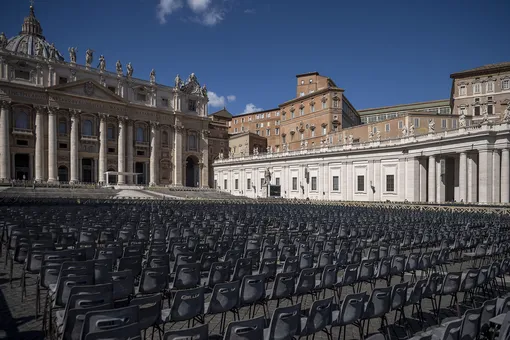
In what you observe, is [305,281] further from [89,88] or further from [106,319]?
[89,88]

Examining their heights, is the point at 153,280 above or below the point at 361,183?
below

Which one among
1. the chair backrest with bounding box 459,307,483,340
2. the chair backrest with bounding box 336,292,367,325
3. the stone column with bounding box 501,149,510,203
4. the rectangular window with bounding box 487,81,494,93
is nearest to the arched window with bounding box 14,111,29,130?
the chair backrest with bounding box 336,292,367,325

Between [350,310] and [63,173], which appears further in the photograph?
[63,173]

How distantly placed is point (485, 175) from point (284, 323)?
34.1 m

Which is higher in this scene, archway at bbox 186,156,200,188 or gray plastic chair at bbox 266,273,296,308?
archway at bbox 186,156,200,188

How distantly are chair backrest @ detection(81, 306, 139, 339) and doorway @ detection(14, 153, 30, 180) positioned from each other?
59402mm

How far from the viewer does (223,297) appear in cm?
544

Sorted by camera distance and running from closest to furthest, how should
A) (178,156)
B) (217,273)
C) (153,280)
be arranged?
(153,280), (217,273), (178,156)

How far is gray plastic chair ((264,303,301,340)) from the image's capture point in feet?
13.9

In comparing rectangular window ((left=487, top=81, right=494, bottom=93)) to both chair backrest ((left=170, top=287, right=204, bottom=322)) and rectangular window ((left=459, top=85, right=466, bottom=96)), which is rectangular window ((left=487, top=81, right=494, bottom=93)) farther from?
chair backrest ((left=170, top=287, right=204, bottom=322))

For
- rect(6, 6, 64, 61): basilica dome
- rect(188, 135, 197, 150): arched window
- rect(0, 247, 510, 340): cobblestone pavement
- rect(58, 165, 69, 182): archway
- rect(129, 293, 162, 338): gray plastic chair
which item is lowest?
rect(0, 247, 510, 340): cobblestone pavement

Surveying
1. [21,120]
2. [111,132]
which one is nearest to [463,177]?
[111,132]

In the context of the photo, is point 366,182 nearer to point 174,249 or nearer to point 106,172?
point 174,249

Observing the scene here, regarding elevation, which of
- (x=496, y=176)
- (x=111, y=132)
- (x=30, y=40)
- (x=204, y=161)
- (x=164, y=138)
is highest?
(x=30, y=40)
